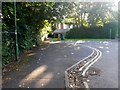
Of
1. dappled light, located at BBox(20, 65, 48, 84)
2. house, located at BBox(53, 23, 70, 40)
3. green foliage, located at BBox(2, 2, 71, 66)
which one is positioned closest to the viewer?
dappled light, located at BBox(20, 65, 48, 84)

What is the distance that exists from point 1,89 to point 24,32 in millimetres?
8736

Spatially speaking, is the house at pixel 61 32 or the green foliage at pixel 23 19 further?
the house at pixel 61 32

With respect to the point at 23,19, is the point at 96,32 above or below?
below

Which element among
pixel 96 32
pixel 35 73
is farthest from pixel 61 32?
pixel 35 73

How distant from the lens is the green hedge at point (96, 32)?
134ft

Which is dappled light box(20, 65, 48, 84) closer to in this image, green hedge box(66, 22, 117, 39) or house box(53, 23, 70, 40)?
house box(53, 23, 70, 40)

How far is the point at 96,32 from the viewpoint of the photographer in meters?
42.4

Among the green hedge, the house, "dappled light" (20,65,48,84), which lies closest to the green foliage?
"dappled light" (20,65,48,84)

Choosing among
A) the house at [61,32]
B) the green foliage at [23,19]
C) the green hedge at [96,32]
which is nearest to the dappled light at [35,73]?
the green foliage at [23,19]

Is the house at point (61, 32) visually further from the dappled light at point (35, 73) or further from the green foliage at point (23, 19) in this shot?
the dappled light at point (35, 73)

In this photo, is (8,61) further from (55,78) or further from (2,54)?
(55,78)

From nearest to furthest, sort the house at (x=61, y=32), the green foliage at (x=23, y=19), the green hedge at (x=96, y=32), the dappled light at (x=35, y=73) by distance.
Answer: the dappled light at (x=35, y=73)
the green foliage at (x=23, y=19)
the house at (x=61, y=32)
the green hedge at (x=96, y=32)

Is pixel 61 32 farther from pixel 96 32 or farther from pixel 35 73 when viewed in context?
pixel 35 73

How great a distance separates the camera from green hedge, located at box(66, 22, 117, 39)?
134 ft
